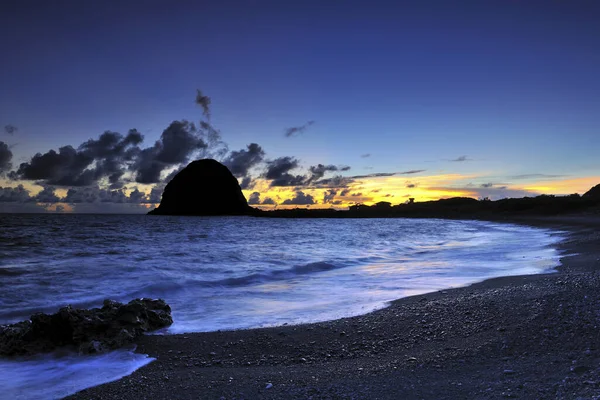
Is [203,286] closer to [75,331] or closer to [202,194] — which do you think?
[75,331]

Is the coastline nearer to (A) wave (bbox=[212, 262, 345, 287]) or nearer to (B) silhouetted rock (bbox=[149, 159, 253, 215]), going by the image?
(A) wave (bbox=[212, 262, 345, 287])

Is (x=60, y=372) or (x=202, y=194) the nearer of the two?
(x=60, y=372)

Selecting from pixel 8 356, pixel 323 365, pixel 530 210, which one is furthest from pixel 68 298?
pixel 530 210

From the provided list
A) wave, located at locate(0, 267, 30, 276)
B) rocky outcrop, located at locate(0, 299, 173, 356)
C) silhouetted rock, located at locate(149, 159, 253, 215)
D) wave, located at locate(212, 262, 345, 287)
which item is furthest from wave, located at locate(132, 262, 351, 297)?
silhouetted rock, located at locate(149, 159, 253, 215)

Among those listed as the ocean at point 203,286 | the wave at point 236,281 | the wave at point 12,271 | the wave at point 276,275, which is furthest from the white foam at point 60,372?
the wave at point 12,271

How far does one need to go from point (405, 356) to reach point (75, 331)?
4.15 metres

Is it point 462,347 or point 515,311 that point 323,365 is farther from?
point 515,311

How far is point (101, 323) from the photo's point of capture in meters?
5.24

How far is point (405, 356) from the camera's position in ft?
13.5

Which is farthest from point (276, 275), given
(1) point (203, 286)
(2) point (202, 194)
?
(2) point (202, 194)

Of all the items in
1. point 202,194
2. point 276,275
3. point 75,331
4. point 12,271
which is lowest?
point 276,275

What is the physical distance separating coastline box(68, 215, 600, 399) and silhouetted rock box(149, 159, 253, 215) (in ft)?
476

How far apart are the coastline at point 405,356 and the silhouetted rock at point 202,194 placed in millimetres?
145229

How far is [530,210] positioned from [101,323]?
76.6m
